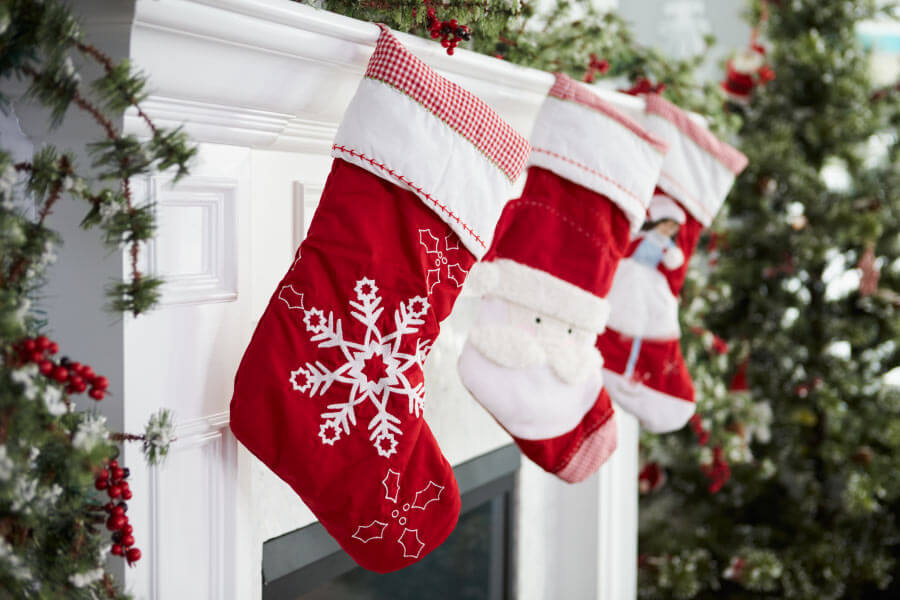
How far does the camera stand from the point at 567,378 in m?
1.23

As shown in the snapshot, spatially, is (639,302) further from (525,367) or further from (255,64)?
(255,64)

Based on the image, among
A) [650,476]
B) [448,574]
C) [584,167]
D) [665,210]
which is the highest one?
[584,167]

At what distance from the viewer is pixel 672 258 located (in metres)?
1.55

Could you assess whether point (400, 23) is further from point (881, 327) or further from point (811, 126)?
point (881, 327)

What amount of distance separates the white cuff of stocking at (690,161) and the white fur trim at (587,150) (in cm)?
29

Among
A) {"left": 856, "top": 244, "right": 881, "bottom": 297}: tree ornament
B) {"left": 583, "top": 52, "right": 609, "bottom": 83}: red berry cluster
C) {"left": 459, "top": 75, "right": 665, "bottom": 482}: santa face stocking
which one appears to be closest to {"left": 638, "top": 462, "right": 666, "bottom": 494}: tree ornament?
{"left": 856, "top": 244, "right": 881, "bottom": 297}: tree ornament

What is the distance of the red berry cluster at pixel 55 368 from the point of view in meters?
0.59

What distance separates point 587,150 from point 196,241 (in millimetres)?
653

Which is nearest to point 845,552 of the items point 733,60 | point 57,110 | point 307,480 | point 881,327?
point 881,327

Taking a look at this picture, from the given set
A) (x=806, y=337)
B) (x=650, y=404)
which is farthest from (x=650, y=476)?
(x=650, y=404)

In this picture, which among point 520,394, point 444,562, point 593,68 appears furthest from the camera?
point 444,562

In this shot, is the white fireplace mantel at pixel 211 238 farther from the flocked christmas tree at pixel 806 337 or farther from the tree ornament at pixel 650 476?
the tree ornament at pixel 650 476

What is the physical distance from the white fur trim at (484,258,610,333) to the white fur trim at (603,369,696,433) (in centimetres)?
37

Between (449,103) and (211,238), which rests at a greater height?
(449,103)
